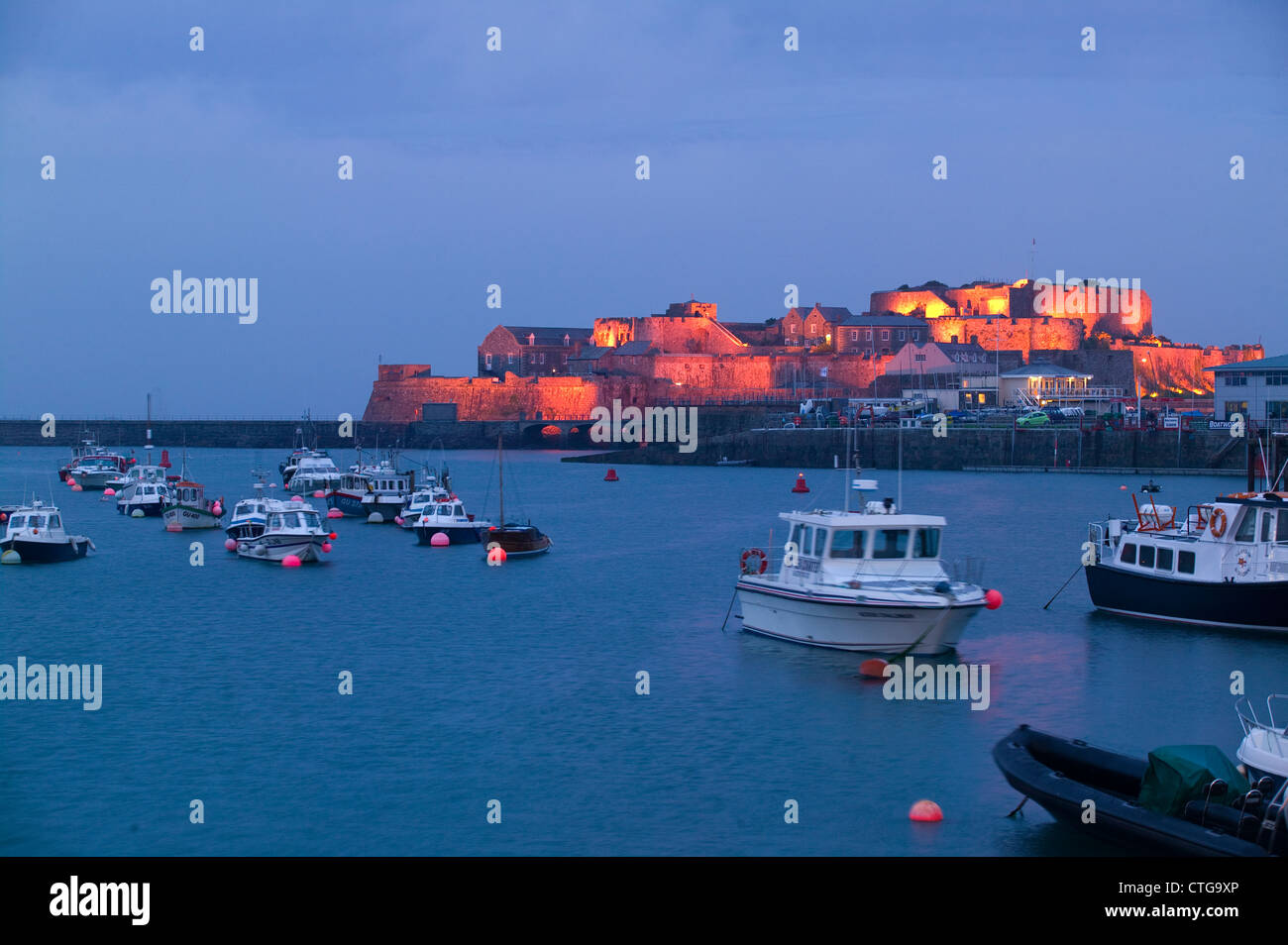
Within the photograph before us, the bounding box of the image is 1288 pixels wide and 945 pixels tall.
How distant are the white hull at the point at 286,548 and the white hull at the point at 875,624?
1553cm

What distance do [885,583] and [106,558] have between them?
2255 centimetres

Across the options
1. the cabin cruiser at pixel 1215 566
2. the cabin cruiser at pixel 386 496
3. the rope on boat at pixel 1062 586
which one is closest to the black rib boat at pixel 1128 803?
the cabin cruiser at pixel 1215 566

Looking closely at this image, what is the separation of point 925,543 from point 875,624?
142 centimetres

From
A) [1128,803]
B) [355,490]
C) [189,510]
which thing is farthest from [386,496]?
[1128,803]

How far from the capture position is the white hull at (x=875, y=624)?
18062 millimetres

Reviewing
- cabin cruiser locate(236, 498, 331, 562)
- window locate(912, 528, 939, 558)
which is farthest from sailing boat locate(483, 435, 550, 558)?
window locate(912, 528, 939, 558)

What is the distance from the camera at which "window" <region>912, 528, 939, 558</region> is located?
1902 cm

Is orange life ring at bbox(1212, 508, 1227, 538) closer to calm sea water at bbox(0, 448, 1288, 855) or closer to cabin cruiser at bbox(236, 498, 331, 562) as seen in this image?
calm sea water at bbox(0, 448, 1288, 855)

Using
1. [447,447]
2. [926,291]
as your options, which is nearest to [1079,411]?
[926,291]

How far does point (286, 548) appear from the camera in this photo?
104ft

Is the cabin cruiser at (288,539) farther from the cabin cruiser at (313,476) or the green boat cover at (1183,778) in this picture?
the green boat cover at (1183,778)

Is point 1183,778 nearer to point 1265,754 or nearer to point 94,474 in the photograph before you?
point 1265,754
